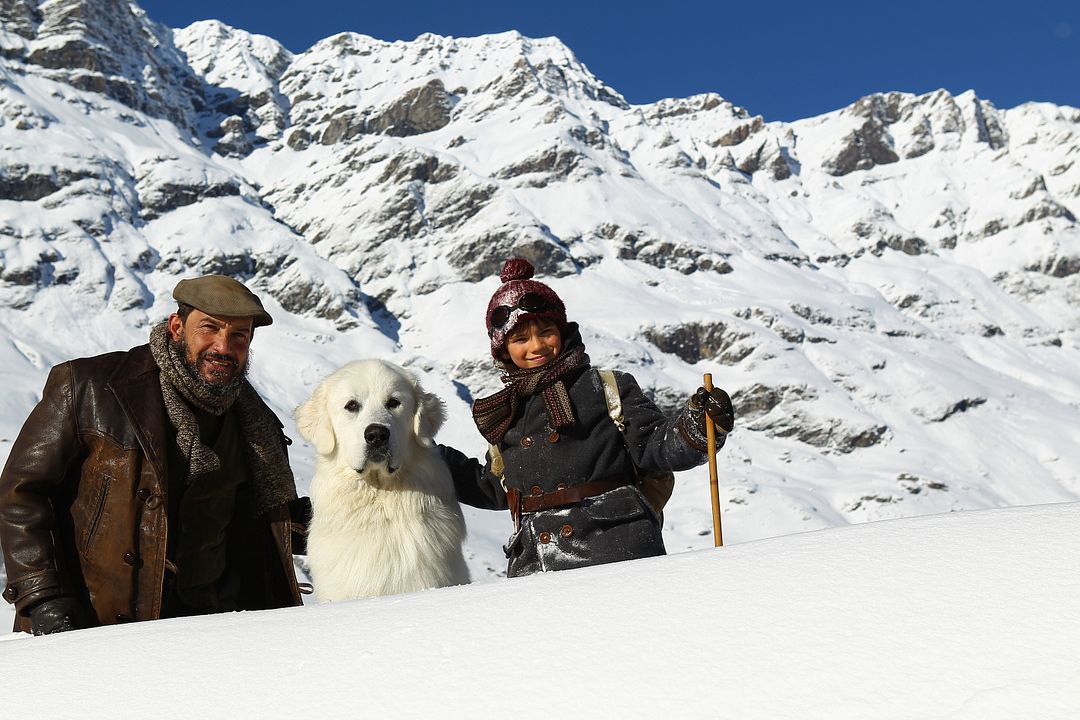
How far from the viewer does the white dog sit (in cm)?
438

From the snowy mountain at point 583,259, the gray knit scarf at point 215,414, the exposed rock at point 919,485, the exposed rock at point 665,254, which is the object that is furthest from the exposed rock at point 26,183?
the gray knit scarf at point 215,414

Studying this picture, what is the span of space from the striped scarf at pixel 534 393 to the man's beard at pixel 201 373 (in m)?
1.16

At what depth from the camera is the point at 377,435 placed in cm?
439

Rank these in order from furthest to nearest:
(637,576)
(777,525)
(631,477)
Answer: (777,525) → (631,477) → (637,576)

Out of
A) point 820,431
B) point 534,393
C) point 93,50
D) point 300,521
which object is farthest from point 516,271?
point 93,50

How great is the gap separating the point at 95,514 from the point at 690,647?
299 centimetres

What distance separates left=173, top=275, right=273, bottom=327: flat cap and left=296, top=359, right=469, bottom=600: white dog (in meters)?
0.73

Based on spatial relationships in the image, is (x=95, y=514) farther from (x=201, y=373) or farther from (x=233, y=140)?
(x=233, y=140)

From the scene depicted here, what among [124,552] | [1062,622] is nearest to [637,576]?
[1062,622]

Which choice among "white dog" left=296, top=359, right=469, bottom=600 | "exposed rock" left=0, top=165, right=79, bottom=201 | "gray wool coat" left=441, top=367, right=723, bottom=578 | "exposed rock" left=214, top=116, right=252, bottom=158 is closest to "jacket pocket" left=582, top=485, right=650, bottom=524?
"gray wool coat" left=441, top=367, right=723, bottom=578

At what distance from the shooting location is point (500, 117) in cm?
19162

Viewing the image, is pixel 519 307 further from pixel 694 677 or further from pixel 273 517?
pixel 694 677

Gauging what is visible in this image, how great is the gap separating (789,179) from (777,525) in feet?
397

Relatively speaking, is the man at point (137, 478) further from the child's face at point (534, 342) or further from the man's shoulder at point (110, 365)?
the child's face at point (534, 342)
